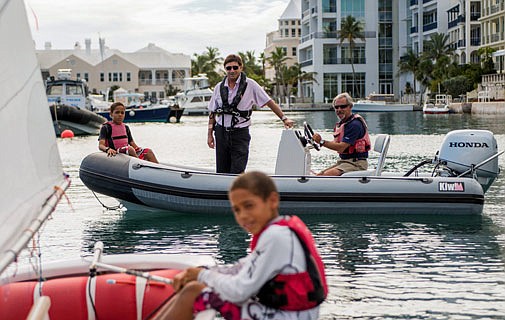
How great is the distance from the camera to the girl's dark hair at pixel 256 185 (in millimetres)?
3533

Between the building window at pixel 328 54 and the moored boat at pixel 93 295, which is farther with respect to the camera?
the building window at pixel 328 54

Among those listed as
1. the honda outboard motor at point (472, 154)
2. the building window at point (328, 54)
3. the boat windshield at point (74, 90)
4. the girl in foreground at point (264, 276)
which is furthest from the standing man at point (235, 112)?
the building window at point (328, 54)

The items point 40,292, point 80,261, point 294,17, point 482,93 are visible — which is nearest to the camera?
point 40,292

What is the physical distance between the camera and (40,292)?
4.45m

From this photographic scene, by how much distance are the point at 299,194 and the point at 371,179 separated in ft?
2.77

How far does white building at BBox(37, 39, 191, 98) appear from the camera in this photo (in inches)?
4134

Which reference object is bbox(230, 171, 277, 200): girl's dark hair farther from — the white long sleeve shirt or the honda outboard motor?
the honda outboard motor

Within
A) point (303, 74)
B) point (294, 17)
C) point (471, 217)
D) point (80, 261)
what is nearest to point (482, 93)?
point (303, 74)

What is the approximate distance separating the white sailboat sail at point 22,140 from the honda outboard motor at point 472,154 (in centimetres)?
644

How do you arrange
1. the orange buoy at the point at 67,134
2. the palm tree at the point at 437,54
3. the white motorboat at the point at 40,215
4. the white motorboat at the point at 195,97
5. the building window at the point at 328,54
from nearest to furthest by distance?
1. the white motorboat at the point at 40,215
2. the orange buoy at the point at 67,134
3. the palm tree at the point at 437,54
4. the white motorboat at the point at 195,97
5. the building window at the point at 328,54

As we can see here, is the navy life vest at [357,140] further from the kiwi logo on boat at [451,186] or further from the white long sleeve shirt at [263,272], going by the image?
the white long sleeve shirt at [263,272]

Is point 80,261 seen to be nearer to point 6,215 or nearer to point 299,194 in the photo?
point 6,215

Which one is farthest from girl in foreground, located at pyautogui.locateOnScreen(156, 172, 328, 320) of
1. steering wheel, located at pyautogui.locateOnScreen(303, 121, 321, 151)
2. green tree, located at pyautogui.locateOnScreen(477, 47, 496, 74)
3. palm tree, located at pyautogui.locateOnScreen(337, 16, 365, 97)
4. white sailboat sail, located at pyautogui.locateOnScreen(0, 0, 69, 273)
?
palm tree, located at pyautogui.locateOnScreen(337, 16, 365, 97)

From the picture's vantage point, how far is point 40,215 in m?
4.03
